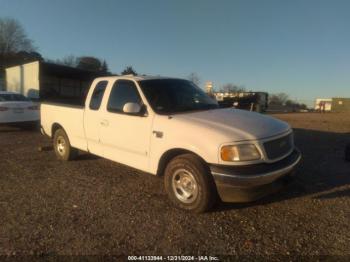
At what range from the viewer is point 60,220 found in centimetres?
408

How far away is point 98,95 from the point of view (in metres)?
5.98

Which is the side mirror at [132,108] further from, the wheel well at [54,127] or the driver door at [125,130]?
the wheel well at [54,127]

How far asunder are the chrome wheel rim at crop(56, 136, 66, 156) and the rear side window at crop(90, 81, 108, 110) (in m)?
1.61

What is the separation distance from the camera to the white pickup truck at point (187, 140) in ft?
12.9

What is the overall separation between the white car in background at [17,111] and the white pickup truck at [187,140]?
6.65m

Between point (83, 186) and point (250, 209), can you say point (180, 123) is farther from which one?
point (83, 186)

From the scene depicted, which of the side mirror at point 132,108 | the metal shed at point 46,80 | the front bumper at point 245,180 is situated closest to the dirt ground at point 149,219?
the front bumper at point 245,180

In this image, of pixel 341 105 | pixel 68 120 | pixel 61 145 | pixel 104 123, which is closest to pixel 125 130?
pixel 104 123

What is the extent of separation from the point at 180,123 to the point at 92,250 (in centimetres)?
195

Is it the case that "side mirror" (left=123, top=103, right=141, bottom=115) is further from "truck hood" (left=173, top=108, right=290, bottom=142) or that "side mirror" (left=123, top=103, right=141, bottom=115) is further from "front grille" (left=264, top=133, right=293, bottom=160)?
"front grille" (left=264, top=133, right=293, bottom=160)

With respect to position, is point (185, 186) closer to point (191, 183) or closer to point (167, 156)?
point (191, 183)

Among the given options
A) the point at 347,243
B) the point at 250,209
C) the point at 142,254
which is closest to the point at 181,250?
the point at 142,254

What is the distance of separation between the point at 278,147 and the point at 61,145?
16.5 feet

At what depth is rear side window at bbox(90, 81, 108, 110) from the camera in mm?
5910
